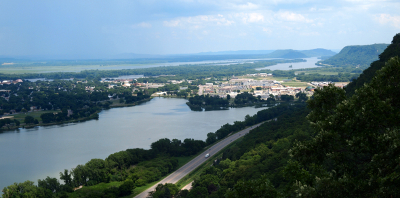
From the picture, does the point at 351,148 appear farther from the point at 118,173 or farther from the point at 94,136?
the point at 94,136

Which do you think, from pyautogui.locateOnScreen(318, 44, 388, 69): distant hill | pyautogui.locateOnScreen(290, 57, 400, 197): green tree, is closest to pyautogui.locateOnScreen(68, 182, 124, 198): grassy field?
pyautogui.locateOnScreen(290, 57, 400, 197): green tree

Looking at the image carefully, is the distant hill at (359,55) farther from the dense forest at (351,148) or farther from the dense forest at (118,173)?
the dense forest at (351,148)

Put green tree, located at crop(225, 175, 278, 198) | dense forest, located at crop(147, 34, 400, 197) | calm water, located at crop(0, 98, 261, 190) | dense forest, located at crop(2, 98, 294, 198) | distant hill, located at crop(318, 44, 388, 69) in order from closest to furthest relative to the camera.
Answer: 1. dense forest, located at crop(147, 34, 400, 197)
2. green tree, located at crop(225, 175, 278, 198)
3. dense forest, located at crop(2, 98, 294, 198)
4. calm water, located at crop(0, 98, 261, 190)
5. distant hill, located at crop(318, 44, 388, 69)

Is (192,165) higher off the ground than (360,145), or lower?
lower

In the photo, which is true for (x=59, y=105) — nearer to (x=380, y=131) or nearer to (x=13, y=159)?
(x=13, y=159)

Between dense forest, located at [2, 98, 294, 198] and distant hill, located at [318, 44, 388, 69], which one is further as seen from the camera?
distant hill, located at [318, 44, 388, 69]

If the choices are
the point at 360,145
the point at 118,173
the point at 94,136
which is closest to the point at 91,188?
the point at 118,173

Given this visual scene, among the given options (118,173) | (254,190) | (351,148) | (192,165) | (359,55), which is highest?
(359,55)

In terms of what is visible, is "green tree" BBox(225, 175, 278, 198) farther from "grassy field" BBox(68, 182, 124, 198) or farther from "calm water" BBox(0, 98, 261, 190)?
"calm water" BBox(0, 98, 261, 190)

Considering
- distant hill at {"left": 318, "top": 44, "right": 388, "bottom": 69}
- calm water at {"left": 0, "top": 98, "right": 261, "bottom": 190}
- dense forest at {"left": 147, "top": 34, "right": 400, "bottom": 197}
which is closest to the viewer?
dense forest at {"left": 147, "top": 34, "right": 400, "bottom": 197}
